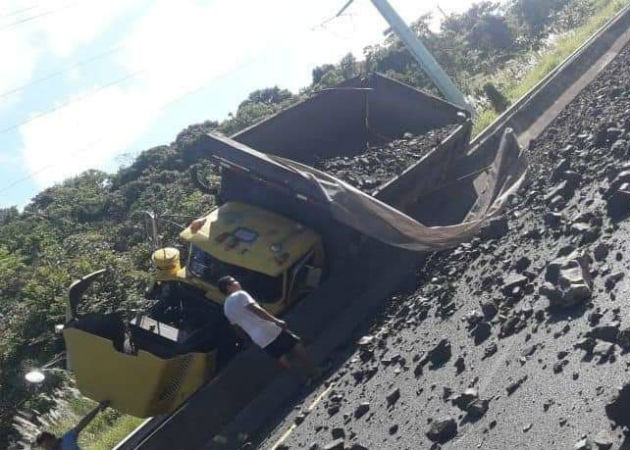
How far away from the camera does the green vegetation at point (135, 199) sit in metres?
13.5

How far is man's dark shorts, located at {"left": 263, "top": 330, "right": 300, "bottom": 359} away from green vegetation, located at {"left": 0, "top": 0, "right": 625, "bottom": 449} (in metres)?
2.24

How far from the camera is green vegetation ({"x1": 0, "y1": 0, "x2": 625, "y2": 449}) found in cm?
1353

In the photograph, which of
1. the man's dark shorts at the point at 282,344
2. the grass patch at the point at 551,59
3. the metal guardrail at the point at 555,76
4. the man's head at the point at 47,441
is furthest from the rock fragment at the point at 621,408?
the grass patch at the point at 551,59

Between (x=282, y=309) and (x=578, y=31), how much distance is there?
707 inches

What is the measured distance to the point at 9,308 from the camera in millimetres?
16812

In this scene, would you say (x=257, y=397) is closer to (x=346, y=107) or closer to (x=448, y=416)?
(x=448, y=416)

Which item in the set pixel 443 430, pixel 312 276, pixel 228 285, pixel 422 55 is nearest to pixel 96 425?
pixel 228 285

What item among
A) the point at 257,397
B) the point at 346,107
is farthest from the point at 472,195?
the point at 257,397

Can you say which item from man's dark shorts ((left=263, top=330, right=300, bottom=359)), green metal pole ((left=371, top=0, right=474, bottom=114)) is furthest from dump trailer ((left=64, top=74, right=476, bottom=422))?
green metal pole ((left=371, top=0, right=474, bottom=114))

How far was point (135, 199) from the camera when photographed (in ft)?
87.6

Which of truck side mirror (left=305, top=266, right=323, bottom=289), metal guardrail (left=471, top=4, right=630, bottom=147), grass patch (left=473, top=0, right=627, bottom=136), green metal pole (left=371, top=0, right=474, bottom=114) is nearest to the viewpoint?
truck side mirror (left=305, top=266, right=323, bottom=289)

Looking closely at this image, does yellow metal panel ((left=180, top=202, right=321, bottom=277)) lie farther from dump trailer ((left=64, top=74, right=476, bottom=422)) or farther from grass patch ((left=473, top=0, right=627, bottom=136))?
grass patch ((left=473, top=0, right=627, bottom=136))

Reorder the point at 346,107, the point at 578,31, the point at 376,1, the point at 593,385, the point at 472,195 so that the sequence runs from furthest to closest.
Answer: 1. the point at 578,31
2. the point at 376,1
3. the point at 346,107
4. the point at 472,195
5. the point at 593,385

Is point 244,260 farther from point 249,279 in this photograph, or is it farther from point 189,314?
point 189,314
